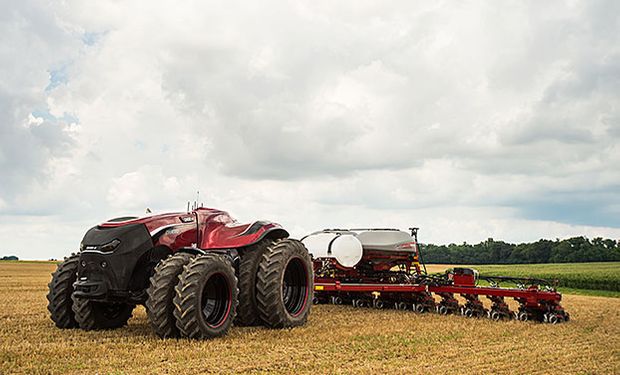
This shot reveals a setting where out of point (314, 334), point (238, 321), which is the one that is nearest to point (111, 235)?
point (238, 321)

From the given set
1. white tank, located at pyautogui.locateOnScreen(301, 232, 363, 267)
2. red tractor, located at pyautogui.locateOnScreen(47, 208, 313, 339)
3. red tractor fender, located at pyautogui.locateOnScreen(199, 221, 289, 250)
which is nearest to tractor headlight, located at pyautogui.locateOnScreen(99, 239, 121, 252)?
red tractor, located at pyautogui.locateOnScreen(47, 208, 313, 339)

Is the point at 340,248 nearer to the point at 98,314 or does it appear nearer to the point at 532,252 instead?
the point at 98,314

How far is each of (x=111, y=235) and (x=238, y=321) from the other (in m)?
2.76

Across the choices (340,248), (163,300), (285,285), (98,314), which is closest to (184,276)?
(163,300)

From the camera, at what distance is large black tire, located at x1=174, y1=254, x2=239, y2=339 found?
27.6 feet

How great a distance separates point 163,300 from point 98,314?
1.93m

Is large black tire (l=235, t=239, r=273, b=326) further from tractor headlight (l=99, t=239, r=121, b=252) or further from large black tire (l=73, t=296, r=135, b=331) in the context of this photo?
tractor headlight (l=99, t=239, r=121, b=252)

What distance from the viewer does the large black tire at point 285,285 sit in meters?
10.0

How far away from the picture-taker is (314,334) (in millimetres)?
9750

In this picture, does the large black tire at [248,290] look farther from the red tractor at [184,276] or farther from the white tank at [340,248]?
the white tank at [340,248]

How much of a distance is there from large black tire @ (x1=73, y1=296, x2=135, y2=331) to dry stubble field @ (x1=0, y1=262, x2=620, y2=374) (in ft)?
0.82

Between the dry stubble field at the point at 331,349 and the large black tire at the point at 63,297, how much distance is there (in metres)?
0.29

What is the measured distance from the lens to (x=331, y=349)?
27.4ft

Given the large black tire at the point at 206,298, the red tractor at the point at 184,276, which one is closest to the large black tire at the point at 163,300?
the red tractor at the point at 184,276
